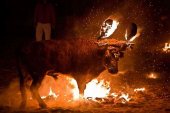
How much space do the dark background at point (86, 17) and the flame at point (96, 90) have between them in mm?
10045

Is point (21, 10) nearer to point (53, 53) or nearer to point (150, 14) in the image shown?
point (150, 14)

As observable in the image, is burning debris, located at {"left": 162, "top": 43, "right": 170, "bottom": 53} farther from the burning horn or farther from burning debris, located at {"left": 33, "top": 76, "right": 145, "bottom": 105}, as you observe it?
the burning horn

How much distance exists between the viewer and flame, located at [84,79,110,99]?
10.6 meters

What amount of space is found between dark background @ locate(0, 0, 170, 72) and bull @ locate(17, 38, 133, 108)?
10.9m

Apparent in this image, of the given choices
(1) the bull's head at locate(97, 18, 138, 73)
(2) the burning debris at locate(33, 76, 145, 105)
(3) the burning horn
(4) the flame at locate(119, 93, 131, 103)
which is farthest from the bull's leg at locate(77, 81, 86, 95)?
(3) the burning horn

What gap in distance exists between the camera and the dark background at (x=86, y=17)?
22.5 m

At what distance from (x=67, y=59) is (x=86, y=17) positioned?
51.9 ft

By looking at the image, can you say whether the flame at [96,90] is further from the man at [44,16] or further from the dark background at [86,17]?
the dark background at [86,17]

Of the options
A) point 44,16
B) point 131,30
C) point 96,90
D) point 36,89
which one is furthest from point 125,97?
point 44,16

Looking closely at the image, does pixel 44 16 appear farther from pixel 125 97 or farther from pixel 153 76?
pixel 125 97

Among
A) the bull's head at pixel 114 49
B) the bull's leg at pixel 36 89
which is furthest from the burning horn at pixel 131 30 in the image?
the bull's leg at pixel 36 89

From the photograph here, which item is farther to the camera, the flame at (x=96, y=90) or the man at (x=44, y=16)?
the man at (x=44, y=16)

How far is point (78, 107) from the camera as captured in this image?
9438 mm

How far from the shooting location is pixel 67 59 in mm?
9680
